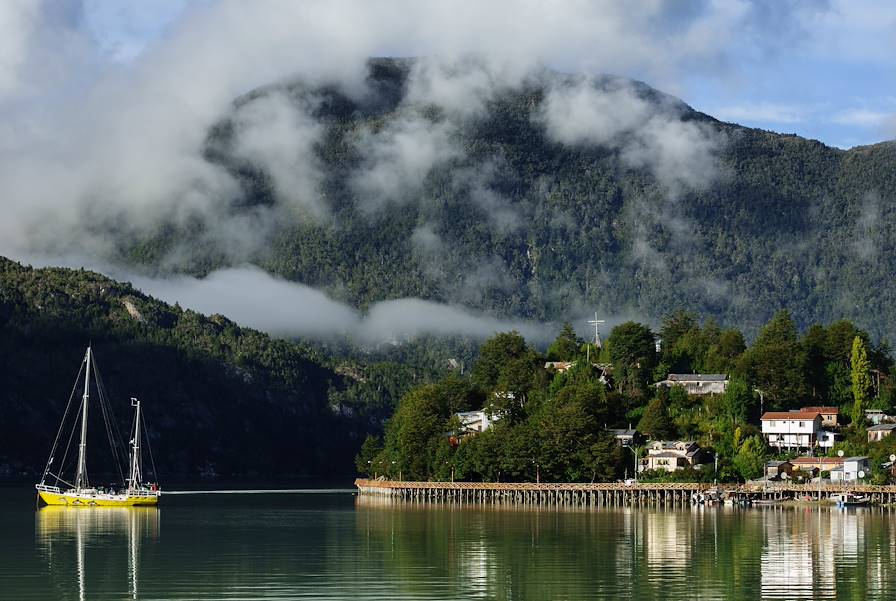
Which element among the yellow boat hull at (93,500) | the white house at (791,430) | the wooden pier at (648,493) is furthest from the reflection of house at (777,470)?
the yellow boat hull at (93,500)

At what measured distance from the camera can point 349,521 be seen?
15175 cm

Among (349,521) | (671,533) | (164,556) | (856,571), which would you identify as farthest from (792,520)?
(164,556)

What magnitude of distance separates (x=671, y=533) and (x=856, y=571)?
1310 inches

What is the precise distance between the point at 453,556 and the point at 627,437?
90824mm

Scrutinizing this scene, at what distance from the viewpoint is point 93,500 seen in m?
182

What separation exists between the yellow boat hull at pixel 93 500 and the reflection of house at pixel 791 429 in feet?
239

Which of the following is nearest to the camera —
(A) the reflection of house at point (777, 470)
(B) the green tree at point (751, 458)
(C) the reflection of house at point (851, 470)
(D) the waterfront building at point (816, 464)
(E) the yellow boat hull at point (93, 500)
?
(E) the yellow boat hull at point (93, 500)

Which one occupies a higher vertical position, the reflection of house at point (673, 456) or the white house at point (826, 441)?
the white house at point (826, 441)

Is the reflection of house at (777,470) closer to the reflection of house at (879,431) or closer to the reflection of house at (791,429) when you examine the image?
the reflection of house at (791,429)

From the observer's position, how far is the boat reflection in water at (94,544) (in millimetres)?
92688

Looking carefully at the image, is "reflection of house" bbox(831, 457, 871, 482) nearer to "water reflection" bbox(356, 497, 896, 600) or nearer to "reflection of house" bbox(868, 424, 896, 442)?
"reflection of house" bbox(868, 424, 896, 442)

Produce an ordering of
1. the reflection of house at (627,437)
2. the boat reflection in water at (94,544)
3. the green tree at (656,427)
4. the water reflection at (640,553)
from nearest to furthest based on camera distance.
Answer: the water reflection at (640,553)
the boat reflection in water at (94,544)
the reflection of house at (627,437)
the green tree at (656,427)

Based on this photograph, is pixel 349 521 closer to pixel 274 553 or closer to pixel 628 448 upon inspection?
pixel 274 553

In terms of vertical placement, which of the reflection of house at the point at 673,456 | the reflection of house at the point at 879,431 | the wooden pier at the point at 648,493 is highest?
the reflection of house at the point at 879,431
